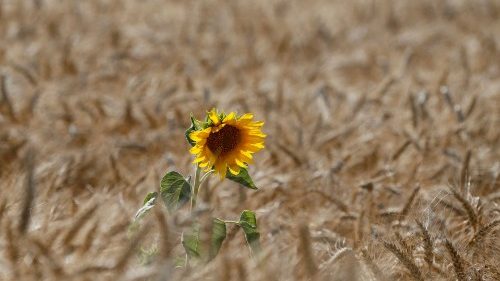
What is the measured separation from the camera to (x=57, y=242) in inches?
62.2

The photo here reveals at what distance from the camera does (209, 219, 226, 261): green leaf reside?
1.55 meters

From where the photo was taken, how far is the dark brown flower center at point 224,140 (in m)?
1.67

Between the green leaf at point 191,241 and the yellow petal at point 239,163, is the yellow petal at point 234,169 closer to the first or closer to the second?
the yellow petal at point 239,163

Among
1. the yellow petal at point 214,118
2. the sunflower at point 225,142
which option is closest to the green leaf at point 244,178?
the sunflower at point 225,142

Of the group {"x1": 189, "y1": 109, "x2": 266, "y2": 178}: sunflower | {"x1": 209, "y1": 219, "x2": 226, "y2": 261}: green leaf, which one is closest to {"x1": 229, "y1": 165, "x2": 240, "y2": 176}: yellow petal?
{"x1": 189, "y1": 109, "x2": 266, "y2": 178}: sunflower

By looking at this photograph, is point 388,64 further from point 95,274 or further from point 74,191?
point 95,274

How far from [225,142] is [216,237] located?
0.21m

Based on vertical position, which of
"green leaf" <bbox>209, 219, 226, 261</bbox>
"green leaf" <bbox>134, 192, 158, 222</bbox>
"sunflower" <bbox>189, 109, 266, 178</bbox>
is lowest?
"green leaf" <bbox>209, 219, 226, 261</bbox>

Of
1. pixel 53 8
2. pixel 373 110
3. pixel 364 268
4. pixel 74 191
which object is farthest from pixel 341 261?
pixel 53 8

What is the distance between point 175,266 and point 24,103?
54.8 inches

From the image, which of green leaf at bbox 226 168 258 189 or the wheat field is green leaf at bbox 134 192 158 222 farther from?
green leaf at bbox 226 168 258 189

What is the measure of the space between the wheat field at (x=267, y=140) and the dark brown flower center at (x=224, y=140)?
16 cm

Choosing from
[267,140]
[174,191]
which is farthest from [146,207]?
[267,140]

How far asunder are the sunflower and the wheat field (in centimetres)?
14
